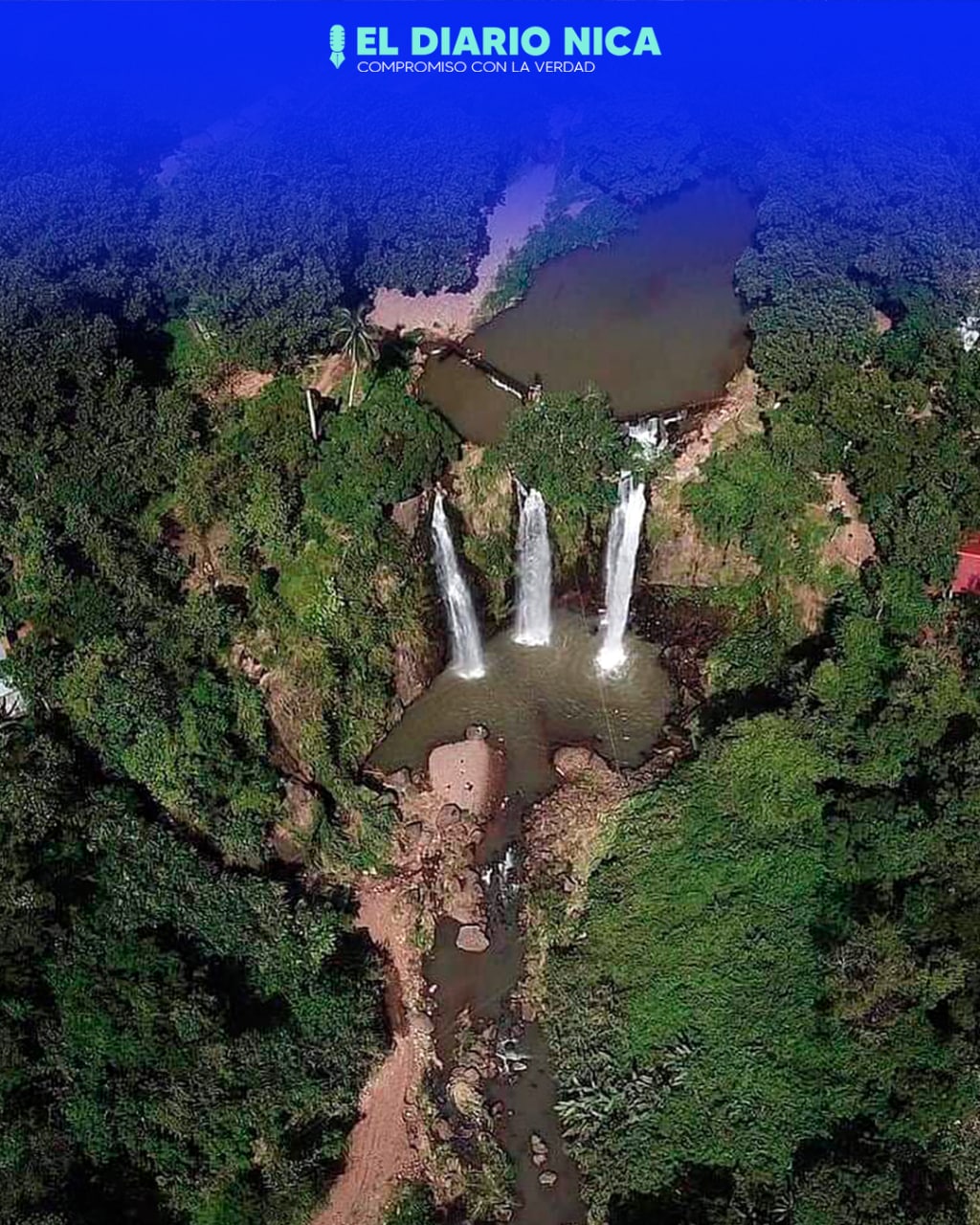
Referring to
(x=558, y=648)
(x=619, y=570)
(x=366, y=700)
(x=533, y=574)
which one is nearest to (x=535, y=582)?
(x=533, y=574)

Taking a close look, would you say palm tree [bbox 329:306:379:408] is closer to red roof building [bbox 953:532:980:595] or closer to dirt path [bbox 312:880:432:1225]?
dirt path [bbox 312:880:432:1225]

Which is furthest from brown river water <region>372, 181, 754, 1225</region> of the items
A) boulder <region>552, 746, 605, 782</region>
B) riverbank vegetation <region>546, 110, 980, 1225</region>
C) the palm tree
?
the palm tree

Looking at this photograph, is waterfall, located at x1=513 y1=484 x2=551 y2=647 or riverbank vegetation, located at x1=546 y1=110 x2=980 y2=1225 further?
waterfall, located at x1=513 y1=484 x2=551 y2=647

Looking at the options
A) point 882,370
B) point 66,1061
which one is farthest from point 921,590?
point 66,1061

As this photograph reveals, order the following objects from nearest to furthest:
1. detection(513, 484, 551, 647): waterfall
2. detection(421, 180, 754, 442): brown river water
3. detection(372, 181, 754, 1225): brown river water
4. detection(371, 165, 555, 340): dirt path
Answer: detection(372, 181, 754, 1225): brown river water → detection(513, 484, 551, 647): waterfall → detection(421, 180, 754, 442): brown river water → detection(371, 165, 555, 340): dirt path

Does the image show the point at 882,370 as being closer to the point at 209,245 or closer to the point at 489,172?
the point at 489,172

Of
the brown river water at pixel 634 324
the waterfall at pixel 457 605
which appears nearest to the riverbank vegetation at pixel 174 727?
the waterfall at pixel 457 605
